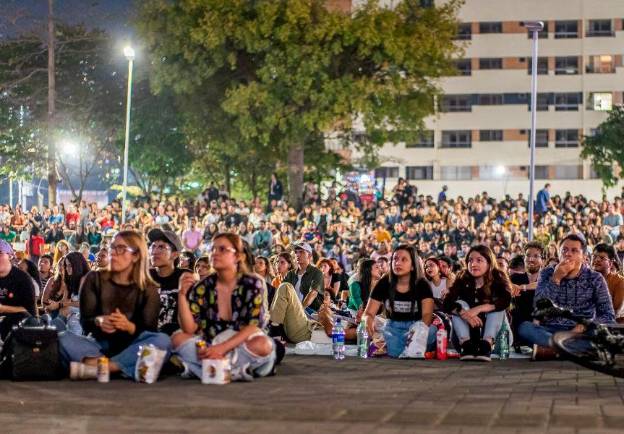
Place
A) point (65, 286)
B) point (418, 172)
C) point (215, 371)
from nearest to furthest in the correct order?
point (215, 371) → point (65, 286) → point (418, 172)

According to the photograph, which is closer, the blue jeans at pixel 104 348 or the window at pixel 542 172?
the blue jeans at pixel 104 348

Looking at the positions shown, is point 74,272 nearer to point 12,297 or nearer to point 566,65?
point 12,297

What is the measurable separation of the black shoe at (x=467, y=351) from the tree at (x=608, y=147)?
55.0 meters

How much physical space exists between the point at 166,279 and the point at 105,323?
1428 mm

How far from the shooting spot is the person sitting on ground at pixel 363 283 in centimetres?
1875

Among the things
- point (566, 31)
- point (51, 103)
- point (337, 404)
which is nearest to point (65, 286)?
point (337, 404)

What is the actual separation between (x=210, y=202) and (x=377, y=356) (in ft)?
91.4

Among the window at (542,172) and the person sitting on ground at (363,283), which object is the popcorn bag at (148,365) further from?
the window at (542,172)

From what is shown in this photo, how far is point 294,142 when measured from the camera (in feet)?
163

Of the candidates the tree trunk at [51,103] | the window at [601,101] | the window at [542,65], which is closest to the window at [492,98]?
the window at [542,65]

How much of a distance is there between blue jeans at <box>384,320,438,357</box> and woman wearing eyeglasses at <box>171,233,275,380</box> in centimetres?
315

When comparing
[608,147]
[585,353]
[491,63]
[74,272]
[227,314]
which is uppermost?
[491,63]

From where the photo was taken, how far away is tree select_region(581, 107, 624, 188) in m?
67.6

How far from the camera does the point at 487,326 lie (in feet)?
47.4
